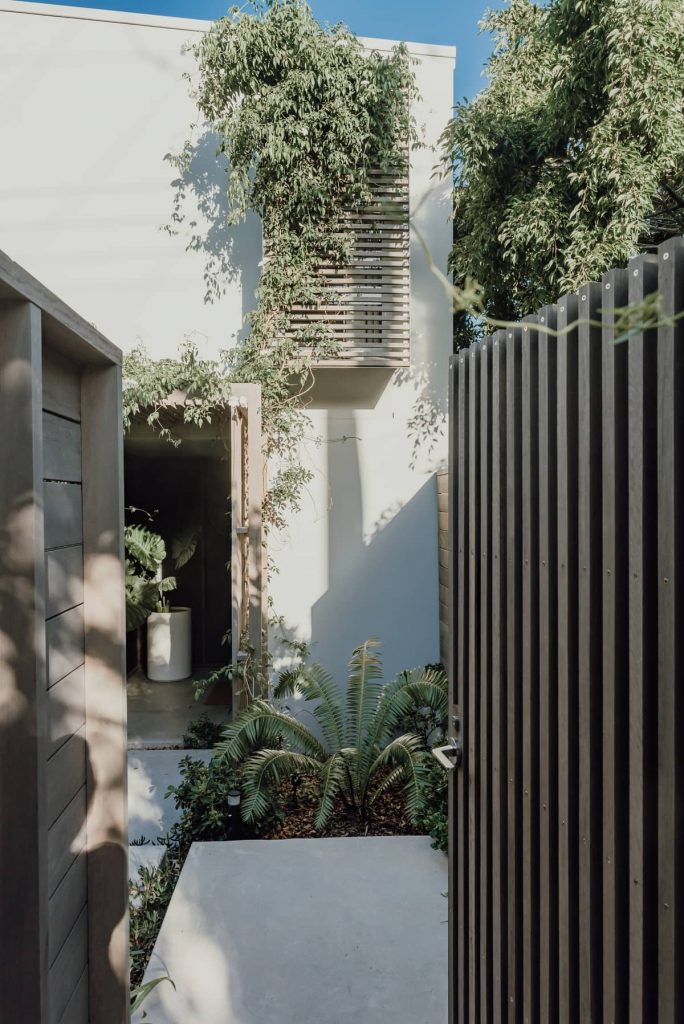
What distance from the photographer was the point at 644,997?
1096 mm

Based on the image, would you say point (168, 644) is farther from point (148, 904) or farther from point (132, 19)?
point (132, 19)

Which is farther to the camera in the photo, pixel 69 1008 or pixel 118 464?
pixel 118 464

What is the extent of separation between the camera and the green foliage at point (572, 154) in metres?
4.30

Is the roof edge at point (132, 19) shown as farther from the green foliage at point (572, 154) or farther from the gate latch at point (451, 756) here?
the gate latch at point (451, 756)

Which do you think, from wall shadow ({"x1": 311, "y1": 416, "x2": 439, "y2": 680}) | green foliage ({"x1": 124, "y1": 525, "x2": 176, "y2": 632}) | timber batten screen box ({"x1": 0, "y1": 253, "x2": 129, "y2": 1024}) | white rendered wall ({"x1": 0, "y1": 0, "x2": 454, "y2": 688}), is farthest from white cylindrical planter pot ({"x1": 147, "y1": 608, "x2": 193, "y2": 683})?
timber batten screen box ({"x1": 0, "y1": 253, "x2": 129, "y2": 1024})

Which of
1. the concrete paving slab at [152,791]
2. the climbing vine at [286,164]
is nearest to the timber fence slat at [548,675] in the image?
the concrete paving slab at [152,791]

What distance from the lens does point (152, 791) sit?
4.34 metres

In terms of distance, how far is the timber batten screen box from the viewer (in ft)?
3.24

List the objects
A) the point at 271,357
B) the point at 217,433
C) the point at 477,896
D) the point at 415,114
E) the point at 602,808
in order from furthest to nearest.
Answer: the point at 217,433 → the point at 415,114 → the point at 271,357 → the point at 477,896 → the point at 602,808

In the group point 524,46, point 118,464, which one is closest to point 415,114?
point 524,46

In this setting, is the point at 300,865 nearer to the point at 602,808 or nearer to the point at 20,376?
the point at 602,808

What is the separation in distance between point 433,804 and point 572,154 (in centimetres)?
451

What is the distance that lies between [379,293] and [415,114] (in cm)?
156

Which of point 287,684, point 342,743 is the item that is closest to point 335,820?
point 342,743
